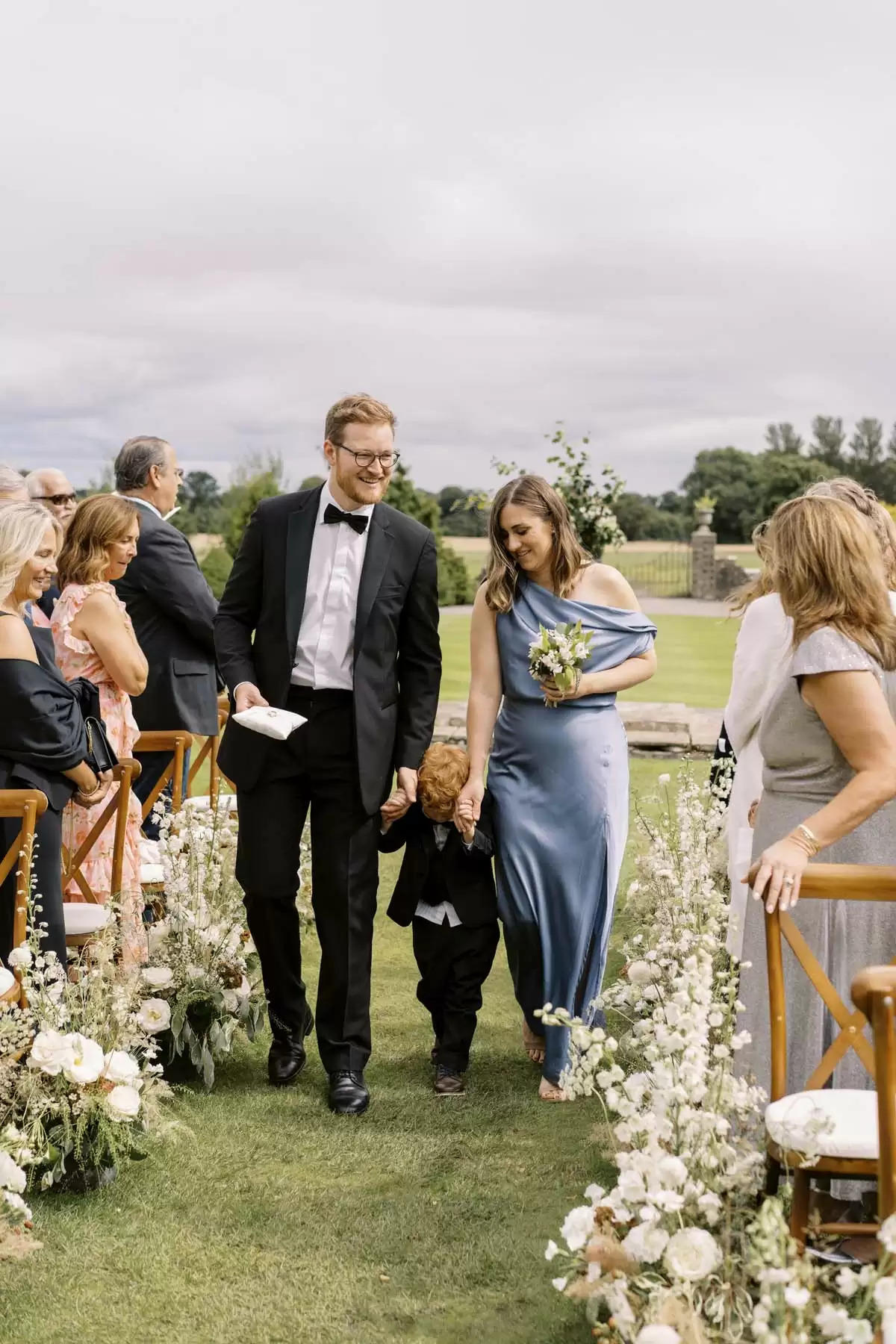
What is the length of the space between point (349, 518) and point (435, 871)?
49.4 inches

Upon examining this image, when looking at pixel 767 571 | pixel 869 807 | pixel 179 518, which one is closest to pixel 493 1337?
pixel 869 807

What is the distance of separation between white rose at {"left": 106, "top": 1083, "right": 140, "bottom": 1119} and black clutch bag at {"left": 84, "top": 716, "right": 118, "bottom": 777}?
3.39 ft

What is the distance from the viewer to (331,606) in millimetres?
4496

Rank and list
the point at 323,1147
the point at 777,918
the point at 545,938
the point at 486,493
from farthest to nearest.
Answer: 1. the point at 486,493
2. the point at 545,938
3. the point at 323,1147
4. the point at 777,918

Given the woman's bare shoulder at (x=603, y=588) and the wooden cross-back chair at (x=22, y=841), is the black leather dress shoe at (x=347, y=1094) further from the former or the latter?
→ the woman's bare shoulder at (x=603, y=588)

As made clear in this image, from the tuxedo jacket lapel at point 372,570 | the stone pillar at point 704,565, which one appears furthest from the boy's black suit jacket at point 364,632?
the stone pillar at point 704,565

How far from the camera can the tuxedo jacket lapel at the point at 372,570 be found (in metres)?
4.46

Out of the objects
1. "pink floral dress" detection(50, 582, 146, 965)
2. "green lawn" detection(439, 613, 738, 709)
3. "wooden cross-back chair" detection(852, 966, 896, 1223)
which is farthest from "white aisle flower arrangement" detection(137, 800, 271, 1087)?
"green lawn" detection(439, 613, 738, 709)

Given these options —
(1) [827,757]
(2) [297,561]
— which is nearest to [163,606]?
(2) [297,561]

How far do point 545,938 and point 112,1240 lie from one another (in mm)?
1732

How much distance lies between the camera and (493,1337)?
3137 millimetres

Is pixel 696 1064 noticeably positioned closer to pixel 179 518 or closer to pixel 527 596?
pixel 527 596

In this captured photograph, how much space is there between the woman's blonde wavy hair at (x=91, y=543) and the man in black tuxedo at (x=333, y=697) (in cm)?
71

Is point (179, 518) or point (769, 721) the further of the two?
point (179, 518)
